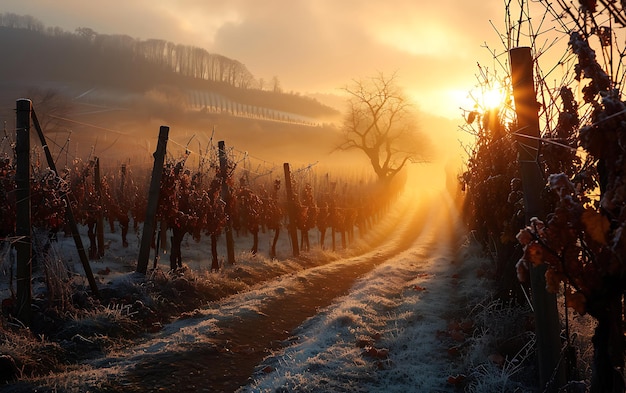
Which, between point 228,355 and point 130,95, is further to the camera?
point 130,95

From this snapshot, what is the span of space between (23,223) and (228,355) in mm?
3654

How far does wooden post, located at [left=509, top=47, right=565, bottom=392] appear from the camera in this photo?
4.22m

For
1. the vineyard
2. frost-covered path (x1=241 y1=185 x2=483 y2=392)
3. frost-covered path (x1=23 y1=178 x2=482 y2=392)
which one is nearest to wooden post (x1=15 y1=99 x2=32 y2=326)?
the vineyard

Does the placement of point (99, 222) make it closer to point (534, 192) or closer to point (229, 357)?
point (229, 357)

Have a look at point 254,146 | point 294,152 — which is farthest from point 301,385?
point 294,152

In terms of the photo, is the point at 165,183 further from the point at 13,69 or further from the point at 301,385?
the point at 13,69

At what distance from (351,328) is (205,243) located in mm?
13982

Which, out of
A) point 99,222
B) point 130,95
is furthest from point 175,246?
point 130,95

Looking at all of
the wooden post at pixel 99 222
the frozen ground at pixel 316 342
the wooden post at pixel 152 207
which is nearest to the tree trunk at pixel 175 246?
the wooden post at pixel 152 207

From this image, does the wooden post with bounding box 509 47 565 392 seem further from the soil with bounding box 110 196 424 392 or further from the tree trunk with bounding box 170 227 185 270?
the tree trunk with bounding box 170 227 185 270

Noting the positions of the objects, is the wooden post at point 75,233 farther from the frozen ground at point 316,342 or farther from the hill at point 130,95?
the hill at point 130,95

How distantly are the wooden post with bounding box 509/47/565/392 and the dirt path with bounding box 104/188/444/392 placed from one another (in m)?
3.46

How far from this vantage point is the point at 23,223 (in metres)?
6.93

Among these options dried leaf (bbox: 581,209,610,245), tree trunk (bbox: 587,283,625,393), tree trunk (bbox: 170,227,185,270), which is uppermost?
dried leaf (bbox: 581,209,610,245)
